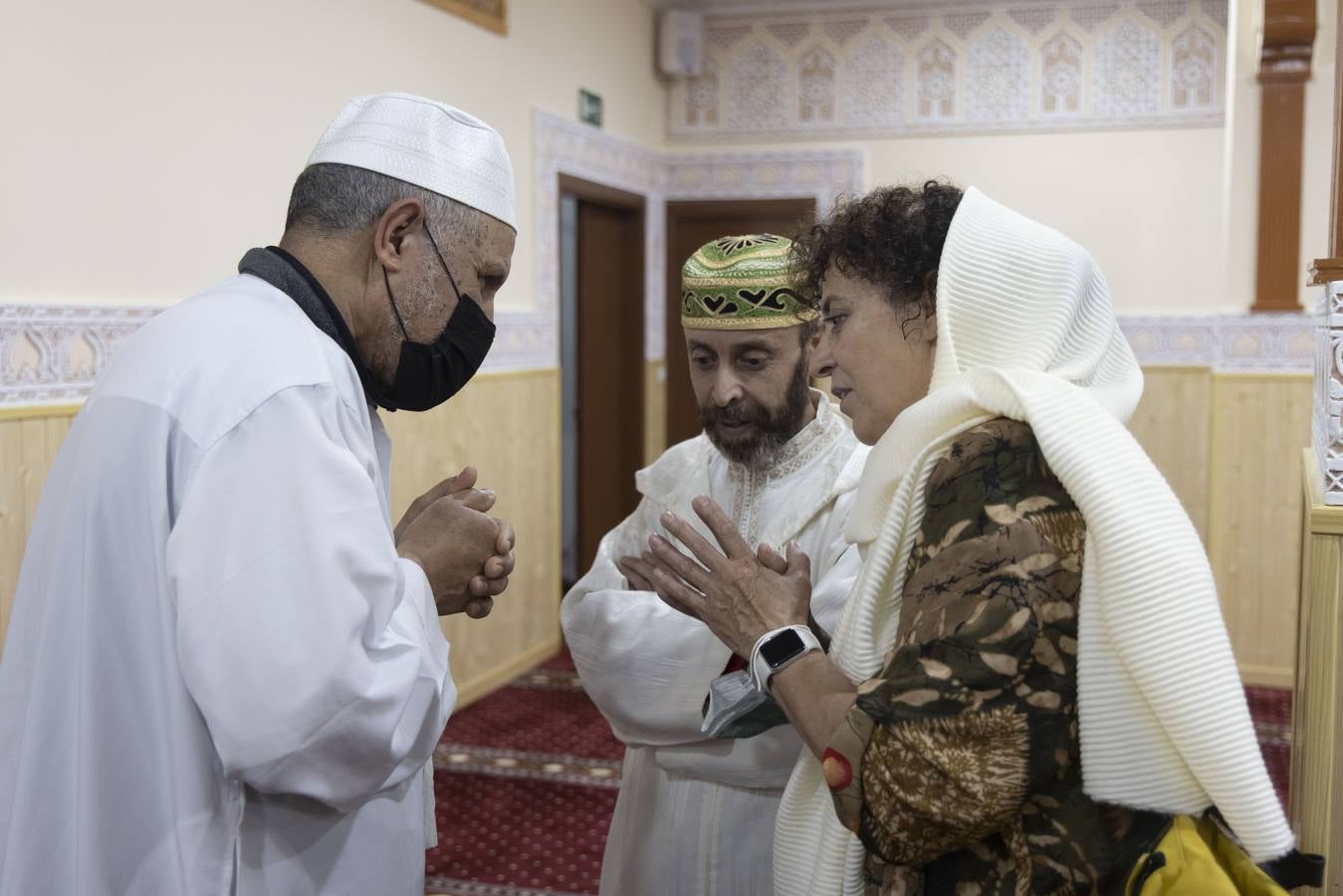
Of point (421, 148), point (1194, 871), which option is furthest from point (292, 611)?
point (1194, 871)

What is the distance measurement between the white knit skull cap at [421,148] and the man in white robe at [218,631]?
18cm

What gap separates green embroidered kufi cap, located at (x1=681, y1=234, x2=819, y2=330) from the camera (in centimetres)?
219

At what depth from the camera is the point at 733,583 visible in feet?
5.20

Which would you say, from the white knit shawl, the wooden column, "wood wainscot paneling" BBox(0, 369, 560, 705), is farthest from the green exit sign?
the white knit shawl

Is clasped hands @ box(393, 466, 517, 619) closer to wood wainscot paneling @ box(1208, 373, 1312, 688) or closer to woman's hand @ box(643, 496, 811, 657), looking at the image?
woman's hand @ box(643, 496, 811, 657)

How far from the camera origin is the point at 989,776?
3.93ft

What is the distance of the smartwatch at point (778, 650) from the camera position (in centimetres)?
145

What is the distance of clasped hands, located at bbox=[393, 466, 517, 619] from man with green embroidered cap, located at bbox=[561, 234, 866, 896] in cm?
28

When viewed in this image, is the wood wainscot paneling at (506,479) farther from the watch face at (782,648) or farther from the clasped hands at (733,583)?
the watch face at (782,648)

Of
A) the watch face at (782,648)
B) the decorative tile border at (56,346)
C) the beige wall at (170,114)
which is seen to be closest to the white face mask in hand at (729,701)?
the watch face at (782,648)

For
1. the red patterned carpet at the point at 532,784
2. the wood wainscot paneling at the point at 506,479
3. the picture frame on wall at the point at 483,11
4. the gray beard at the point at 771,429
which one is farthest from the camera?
the picture frame on wall at the point at 483,11

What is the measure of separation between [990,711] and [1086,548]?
0.61ft

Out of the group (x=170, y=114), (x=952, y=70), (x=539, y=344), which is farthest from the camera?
(x=952, y=70)

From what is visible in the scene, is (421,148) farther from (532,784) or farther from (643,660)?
(532,784)
